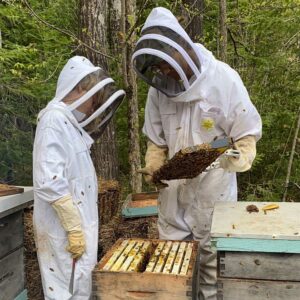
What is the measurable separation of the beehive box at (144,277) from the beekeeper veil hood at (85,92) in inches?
33.0

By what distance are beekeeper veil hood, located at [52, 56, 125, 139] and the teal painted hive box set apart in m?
1.03

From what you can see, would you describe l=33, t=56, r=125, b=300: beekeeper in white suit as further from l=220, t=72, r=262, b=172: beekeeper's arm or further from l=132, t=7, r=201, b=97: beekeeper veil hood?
l=220, t=72, r=262, b=172: beekeeper's arm

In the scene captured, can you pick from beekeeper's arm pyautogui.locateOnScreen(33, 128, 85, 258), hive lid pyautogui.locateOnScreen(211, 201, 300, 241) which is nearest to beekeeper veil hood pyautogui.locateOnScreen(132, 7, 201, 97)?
beekeeper's arm pyautogui.locateOnScreen(33, 128, 85, 258)

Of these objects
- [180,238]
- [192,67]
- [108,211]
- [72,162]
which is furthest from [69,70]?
[108,211]

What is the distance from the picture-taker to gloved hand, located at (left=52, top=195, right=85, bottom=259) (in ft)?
7.16

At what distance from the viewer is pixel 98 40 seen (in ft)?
14.3

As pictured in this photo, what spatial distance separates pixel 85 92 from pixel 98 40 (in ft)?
7.13

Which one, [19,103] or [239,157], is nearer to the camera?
[239,157]

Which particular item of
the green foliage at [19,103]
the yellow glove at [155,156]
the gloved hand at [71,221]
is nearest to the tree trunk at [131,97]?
the green foliage at [19,103]

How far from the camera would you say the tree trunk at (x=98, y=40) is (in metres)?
4.32

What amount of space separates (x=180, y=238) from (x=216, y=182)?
45cm

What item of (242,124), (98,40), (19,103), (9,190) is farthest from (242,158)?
(19,103)

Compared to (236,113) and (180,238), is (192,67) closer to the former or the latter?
(236,113)

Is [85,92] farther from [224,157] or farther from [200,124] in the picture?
[224,157]
